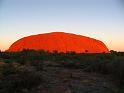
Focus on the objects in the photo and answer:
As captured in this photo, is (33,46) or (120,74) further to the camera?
(33,46)

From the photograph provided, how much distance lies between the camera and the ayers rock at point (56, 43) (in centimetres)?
11232

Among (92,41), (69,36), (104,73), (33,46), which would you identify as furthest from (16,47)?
(104,73)

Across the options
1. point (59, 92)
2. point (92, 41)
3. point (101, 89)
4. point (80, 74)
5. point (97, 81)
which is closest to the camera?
point (59, 92)

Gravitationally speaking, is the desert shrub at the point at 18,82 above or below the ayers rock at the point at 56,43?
below

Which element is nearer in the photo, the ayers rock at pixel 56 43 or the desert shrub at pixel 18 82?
the desert shrub at pixel 18 82

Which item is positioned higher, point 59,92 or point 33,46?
point 33,46

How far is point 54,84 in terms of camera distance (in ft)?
47.1

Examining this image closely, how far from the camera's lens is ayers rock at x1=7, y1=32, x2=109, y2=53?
112m

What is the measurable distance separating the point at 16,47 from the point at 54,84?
107102 millimetres

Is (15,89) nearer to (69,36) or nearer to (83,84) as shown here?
(83,84)

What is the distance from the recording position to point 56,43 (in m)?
114

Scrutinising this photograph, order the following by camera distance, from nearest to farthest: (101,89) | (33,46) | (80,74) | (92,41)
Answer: (101,89)
(80,74)
(33,46)
(92,41)

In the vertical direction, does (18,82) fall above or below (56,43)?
below

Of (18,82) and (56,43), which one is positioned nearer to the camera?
(18,82)
